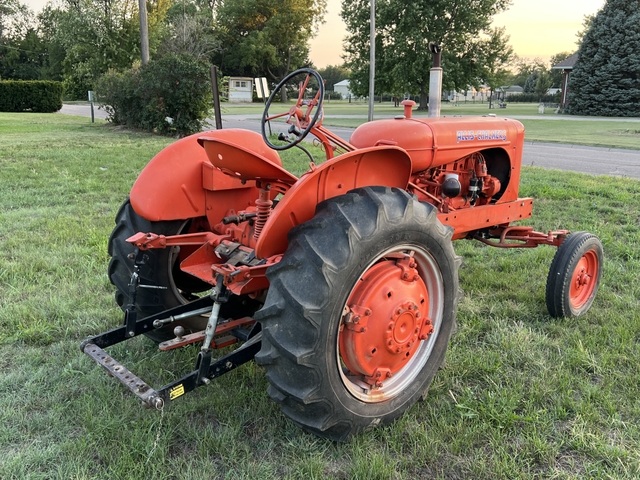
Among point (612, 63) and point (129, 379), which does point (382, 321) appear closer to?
point (129, 379)

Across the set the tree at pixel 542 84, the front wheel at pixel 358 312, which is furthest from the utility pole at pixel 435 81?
the tree at pixel 542 84

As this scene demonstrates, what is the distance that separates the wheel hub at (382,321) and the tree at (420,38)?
31.2 metres

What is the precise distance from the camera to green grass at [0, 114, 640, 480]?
2.07 metres

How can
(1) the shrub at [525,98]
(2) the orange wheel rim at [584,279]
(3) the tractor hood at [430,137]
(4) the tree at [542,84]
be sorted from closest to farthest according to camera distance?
(3) the tractor hood at [430,137] → (2) the orange wheel rim at [584,279] → (1) the shrub at [525,98] → (4) the tree at [542,84]

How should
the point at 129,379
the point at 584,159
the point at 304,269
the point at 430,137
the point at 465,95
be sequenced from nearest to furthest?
the point at 304,269, the point at 129,379, the point at 430,137, the point at 584,159, the point at 465,95

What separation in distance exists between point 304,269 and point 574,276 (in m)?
2.42

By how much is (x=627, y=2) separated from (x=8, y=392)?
122ft

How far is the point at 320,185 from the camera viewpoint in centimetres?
211

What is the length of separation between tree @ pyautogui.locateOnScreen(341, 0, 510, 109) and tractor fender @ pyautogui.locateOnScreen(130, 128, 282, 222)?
3092 centimetres

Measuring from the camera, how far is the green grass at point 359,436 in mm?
2066

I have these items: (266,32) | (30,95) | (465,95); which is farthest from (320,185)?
(266,32)

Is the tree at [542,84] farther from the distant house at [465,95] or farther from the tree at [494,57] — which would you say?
the tree at [494,57]

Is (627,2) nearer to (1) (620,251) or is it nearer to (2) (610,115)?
(2) (610,115)

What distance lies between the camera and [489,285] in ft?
13.2
